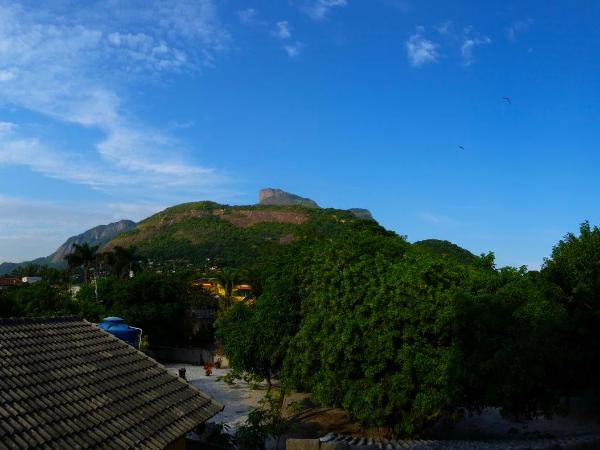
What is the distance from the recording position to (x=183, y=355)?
37562 mm

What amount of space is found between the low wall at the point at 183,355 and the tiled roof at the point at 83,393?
27179 mm

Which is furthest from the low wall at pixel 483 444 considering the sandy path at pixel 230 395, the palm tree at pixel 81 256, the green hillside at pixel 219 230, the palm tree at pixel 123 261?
the green hillside at pixel 219 230

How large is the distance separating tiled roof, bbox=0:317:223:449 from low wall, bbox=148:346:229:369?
27.2 meters

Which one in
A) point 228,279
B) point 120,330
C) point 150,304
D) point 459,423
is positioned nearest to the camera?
point 120,330

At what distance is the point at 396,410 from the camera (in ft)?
53.1

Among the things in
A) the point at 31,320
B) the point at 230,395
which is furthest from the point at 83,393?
the point at 230,395

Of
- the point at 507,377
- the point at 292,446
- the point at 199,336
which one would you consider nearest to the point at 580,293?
the point at 507,377

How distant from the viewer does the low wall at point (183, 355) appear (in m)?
36.8

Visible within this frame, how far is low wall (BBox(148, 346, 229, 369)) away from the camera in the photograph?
121 feet

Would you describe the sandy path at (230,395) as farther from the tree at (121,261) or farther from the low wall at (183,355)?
the tree at (121,261)

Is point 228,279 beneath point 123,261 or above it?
beneath

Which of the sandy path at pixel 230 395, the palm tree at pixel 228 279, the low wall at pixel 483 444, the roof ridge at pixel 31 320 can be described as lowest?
the sandy path at pixel 230 395

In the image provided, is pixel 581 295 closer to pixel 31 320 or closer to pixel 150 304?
pixel 31 320

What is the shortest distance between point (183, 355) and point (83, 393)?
30.9 metres
